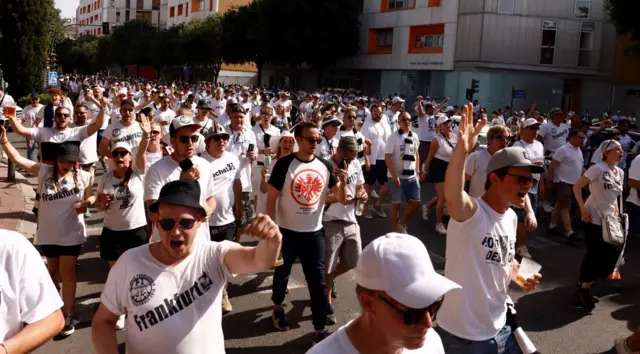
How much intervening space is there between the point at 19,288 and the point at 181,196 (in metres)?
0.81

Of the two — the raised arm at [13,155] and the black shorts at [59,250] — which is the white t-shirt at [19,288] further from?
the black shorts at [59,250]

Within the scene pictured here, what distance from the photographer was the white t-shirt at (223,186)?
6293 millimetres

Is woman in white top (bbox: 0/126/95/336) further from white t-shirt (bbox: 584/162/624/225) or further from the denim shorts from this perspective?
white t-shirt (bbox: 584/162/624/225)

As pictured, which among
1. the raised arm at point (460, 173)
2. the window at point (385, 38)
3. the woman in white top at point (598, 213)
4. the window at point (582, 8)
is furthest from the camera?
the window at point (385, 38)

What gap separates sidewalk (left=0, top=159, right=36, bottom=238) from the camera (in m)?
9.00

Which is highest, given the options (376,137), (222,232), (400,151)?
(376,137)

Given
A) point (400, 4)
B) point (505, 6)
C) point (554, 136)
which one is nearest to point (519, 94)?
point (505, 6)

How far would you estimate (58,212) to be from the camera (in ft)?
18.6

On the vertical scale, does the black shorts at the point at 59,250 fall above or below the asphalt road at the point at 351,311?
above

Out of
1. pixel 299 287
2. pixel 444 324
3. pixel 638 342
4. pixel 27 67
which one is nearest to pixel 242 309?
pixel 299 287

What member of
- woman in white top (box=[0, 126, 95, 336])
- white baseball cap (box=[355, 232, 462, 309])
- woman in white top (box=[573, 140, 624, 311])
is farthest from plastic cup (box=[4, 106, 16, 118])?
woman in white top (box=[573, 140, 624, 311])

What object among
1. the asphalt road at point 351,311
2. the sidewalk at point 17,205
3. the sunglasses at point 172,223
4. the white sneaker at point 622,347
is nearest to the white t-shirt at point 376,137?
the asphalt road at point 351,311

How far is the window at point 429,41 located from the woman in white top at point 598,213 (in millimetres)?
36849

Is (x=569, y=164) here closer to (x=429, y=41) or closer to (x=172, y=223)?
(x=172, y=223)
